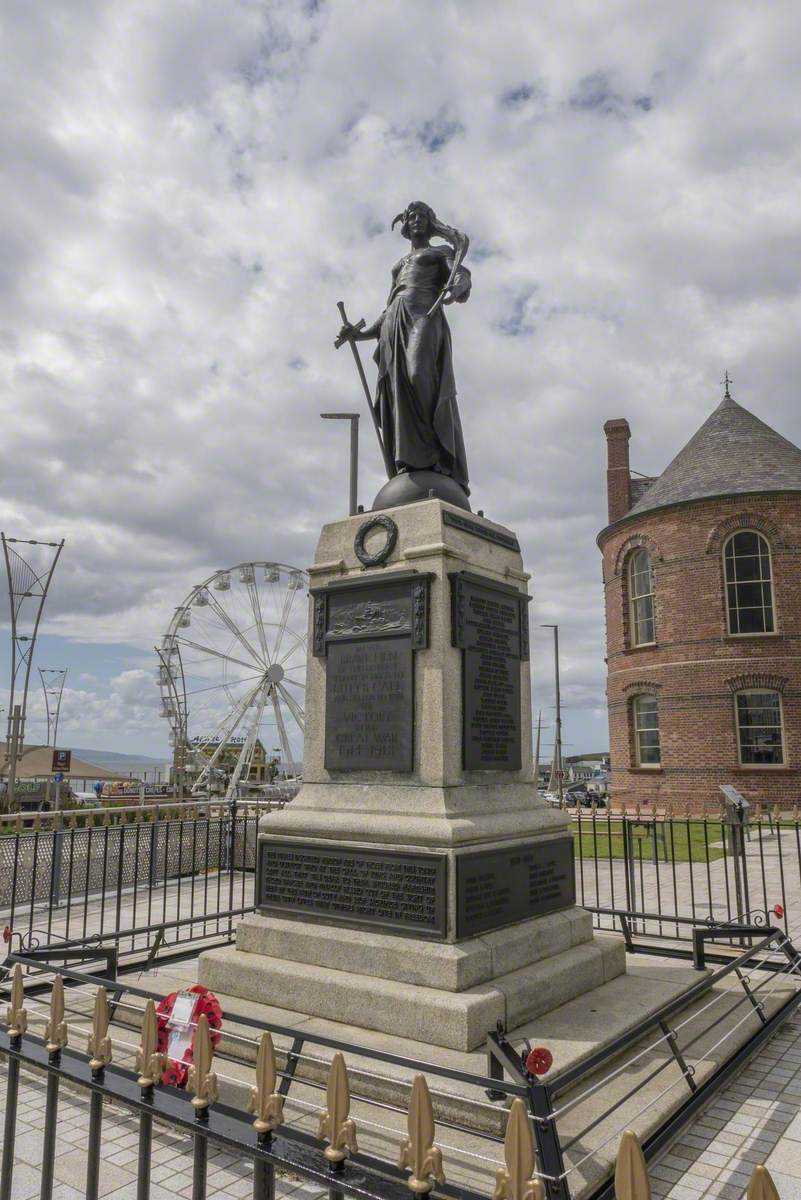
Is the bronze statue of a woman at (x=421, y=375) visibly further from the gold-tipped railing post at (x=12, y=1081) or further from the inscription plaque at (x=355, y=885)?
the gold-tipped railing post at (x=12, y=1081)

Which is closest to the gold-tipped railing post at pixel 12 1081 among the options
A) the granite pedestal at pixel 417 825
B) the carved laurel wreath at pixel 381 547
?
the granite pedestal at pixel 417 825

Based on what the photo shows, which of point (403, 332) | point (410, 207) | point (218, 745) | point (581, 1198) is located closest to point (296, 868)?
point (581, 1198)

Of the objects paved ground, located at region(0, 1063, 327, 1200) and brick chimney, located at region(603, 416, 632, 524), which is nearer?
paved ground, located at region(0, 1063, 327, 1200)

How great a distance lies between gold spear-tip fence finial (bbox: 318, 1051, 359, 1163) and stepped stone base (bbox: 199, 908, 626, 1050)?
77.7 inches

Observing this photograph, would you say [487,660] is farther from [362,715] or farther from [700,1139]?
[700,1139]

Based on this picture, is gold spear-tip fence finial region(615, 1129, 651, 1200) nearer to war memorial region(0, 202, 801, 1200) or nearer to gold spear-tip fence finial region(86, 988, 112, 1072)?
war memorial region(0, 202, 801, 1200)

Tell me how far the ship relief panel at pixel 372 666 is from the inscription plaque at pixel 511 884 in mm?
823

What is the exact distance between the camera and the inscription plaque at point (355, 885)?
485 centimetres

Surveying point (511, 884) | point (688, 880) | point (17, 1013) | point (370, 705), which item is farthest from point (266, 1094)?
point (688, 880)

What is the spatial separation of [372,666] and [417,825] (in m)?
1.21

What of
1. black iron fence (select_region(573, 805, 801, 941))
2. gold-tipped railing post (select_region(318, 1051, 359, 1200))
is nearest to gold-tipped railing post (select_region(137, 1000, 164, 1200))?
gold-tipped railing post (select_region(318, 1051, 359, 1200))

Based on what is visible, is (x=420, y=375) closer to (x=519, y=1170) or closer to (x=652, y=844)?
(x=519, y=1170)

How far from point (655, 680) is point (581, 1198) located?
23.8 meters

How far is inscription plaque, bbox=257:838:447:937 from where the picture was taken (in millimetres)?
4848
